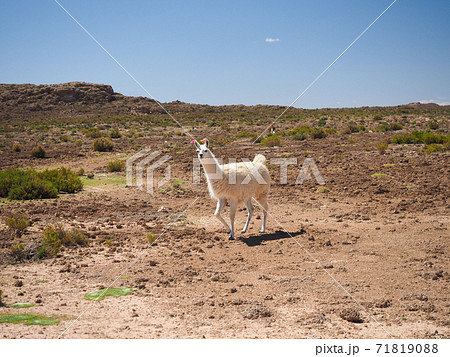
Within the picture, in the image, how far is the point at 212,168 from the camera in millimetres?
9148

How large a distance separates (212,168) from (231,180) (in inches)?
21.6

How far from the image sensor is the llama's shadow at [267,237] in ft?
29.6

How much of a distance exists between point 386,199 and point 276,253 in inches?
235

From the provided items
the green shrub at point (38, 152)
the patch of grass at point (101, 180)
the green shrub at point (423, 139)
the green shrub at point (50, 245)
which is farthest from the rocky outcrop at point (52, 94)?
the green shrub at point (50, 245)

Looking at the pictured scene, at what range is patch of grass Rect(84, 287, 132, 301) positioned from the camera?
5828 mm

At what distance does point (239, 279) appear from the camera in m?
6.75

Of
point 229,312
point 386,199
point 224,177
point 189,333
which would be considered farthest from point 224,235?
point 386,199

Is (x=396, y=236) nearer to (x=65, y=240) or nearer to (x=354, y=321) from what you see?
(x=354, y=321)

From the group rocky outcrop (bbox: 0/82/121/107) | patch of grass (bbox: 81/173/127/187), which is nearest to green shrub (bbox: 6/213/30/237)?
patch of grass (bbox: 81/173/127/187)

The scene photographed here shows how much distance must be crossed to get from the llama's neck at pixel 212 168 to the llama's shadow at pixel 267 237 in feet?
5.23

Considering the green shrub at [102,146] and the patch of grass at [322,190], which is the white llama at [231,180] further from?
the green shrub at [102,146]

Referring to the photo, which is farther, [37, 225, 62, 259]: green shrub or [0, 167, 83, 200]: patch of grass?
[0, 167, 83, 200]: patch of grass

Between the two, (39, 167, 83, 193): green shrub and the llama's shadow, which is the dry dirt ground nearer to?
the llama's shadow

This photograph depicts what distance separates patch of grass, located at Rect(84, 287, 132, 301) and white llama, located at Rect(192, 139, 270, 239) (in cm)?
357
